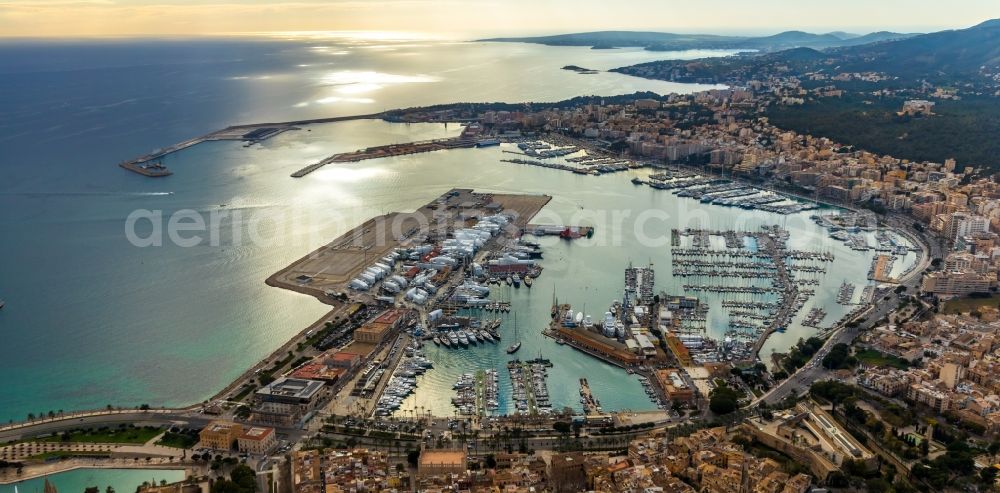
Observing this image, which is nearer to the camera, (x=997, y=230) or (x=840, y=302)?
(x=840, y=302)

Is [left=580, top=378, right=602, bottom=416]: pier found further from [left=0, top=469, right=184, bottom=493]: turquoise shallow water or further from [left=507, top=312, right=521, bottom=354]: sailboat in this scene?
[left=0, top=469, right=184, bottom=493]: turquoise shallow water

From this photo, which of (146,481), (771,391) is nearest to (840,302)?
(771,391)

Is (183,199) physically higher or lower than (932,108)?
lower

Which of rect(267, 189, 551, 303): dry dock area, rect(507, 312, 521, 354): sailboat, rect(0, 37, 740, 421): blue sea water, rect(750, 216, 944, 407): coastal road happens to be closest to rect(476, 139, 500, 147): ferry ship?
rect(0, 37, 740, 421): blue sea water

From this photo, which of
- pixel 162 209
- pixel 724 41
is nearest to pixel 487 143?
pixel 162 209

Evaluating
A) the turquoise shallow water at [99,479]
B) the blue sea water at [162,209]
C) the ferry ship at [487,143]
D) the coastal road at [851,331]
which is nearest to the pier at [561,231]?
the blue sea water at [162,209]

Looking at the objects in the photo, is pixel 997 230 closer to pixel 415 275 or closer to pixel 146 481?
pixel 415 275

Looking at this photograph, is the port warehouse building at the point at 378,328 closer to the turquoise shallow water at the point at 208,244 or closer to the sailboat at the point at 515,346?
the turquoise shallow water at the point at 208,244
